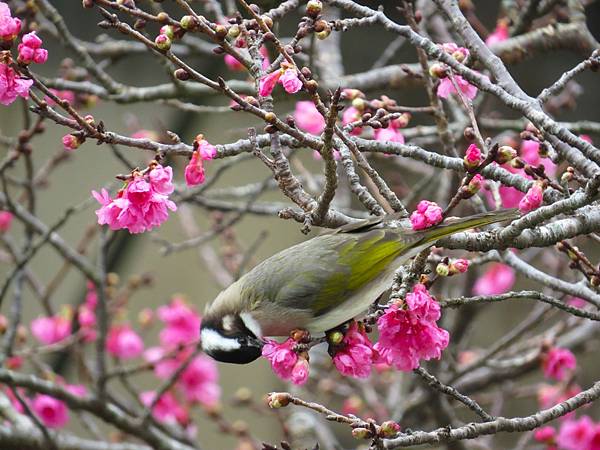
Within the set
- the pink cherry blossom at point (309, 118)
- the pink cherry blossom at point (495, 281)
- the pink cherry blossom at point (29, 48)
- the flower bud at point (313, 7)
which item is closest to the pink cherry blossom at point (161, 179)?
the pink cherry blossom at point (29, 48)

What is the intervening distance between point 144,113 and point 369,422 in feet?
21.0

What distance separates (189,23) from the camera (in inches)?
87.6

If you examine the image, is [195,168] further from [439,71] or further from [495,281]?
[495,281]

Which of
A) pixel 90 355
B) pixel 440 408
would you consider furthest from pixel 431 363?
pixel 90 355

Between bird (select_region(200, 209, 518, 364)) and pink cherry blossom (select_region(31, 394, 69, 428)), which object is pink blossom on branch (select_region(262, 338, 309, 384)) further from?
pink cherry blossom (select_region(31, 394, 69, 428))

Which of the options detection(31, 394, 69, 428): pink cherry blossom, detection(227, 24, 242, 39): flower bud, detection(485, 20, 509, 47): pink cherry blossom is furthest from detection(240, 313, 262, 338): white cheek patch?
detection(31, 394, 69, 428): pink cherry blossom

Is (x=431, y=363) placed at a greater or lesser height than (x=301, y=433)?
greater

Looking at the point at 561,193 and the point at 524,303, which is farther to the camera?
the point at 524,303

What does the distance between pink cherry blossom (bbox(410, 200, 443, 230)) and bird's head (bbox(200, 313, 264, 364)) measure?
0.75 metres

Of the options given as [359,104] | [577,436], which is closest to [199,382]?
[577,436]

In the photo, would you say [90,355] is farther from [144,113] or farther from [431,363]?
[431,363]

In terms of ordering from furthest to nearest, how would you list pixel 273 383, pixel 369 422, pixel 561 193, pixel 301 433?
pixel 273 383 < pixel 301 433 < pixel 561 193 < pixel 369 422

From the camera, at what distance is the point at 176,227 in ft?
27.6

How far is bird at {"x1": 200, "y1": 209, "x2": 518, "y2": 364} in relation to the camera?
2.54 meters
